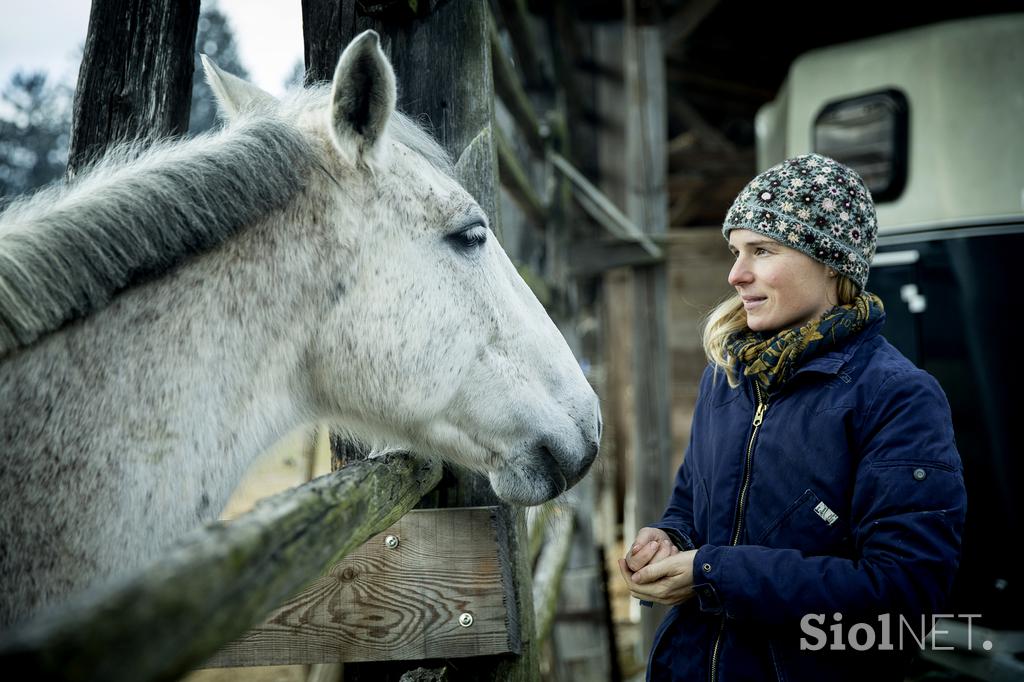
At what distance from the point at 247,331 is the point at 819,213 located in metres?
1.35

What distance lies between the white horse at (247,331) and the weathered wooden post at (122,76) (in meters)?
0.36

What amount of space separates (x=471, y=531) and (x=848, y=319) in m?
1.05

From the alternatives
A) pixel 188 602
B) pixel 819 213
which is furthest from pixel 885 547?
pixel 188 602

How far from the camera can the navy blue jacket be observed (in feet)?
4.47

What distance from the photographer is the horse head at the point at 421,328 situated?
1.63 meters

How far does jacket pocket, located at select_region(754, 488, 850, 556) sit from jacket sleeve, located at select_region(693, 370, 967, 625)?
0.04m

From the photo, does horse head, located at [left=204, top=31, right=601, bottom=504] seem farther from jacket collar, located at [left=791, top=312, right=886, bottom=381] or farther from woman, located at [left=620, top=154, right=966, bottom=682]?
jacket collar, located at [left=791, top=312, right=886, bottom=381]

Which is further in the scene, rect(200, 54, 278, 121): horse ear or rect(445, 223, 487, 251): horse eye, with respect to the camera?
rect(200, 54, 278, 121): horse ear

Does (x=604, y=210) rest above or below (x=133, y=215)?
above

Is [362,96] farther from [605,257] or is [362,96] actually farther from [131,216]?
[605,257]

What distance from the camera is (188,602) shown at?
673 millimetres

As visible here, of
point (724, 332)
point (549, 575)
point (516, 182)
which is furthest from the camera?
point (549, 575)

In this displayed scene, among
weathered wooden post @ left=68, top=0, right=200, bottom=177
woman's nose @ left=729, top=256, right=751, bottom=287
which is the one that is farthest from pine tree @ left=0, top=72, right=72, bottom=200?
woman's nose @ left=729, top=256, right=751, bottom=287

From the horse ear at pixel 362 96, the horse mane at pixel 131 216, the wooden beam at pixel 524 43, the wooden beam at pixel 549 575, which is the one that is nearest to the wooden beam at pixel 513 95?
the wooden beam at pixel 524 43
